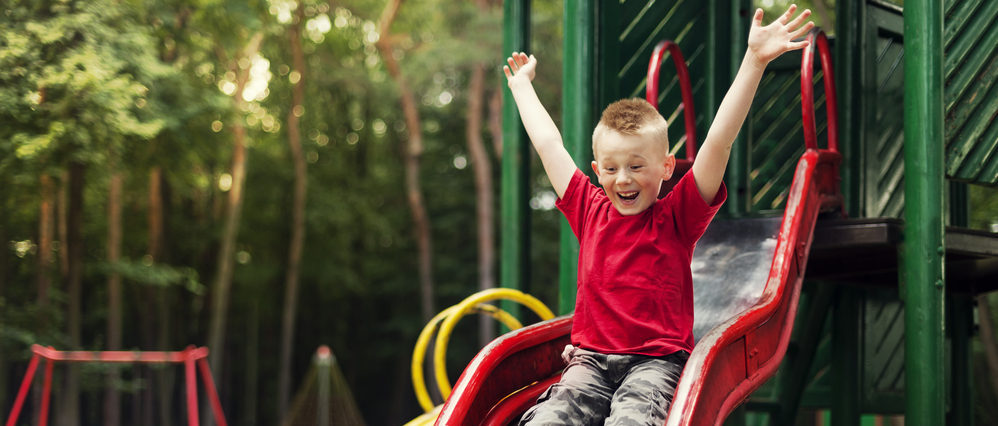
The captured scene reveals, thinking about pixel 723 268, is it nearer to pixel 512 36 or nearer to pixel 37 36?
pixel 512 36

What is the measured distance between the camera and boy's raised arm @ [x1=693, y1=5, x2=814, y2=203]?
236 cm

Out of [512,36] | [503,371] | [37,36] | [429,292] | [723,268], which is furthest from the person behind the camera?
[429,292]

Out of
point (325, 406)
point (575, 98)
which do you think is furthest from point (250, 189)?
point (575, 98)

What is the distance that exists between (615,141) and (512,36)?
10.0 feet

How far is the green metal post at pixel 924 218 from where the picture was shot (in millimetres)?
3559

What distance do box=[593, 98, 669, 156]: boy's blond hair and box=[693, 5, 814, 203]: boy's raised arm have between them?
127mm

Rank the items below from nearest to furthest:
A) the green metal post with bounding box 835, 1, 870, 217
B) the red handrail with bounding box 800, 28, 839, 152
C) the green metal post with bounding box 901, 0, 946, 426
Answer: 1. the green metal post with bounding box 901, 0, 946, 426
2. the red handrail with bounding box 800, 28, 839, 152
3. the green metal post with bounding box 835, 1, 870, 217

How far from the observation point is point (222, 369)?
26.0 metres

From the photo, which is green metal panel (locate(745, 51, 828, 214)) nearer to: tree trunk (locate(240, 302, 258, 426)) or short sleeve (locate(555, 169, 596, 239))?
Answer: short sleeve (locate(555, 169, 596, 239))

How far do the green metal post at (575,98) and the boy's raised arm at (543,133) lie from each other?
1.29 meters

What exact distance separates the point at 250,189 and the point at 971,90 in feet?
73.2

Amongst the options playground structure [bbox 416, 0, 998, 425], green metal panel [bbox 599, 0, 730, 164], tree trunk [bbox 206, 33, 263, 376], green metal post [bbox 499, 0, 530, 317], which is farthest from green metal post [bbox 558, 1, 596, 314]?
tree trunk [bbox 206, 33, 263, 376]

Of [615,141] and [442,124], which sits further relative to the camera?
[442,124]

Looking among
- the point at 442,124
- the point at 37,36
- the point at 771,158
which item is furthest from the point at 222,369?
the point at 771,158
